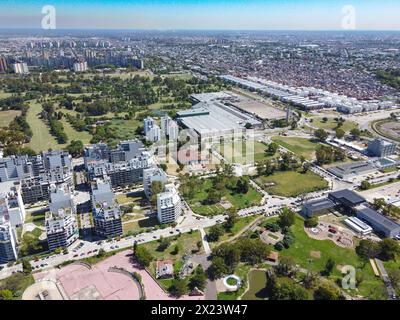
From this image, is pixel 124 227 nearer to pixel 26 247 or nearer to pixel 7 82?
pixel 26 247

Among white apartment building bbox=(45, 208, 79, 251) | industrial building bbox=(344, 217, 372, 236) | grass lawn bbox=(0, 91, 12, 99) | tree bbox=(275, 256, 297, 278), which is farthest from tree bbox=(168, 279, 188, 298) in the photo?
grass lawn bbox=(0, 91, 12, 99)

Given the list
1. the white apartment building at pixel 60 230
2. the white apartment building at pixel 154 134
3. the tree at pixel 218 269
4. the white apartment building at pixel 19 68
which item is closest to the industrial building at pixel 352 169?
the tree at pixel 218 269

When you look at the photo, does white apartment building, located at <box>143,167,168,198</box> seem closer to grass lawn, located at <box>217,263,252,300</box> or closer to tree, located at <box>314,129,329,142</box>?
grass lawn, located at <box>217,263,252,300</box>

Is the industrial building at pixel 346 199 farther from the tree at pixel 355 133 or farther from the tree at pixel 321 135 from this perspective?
the tree at pixel 355 133

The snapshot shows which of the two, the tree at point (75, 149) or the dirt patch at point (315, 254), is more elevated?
the tree at point (75, 149)

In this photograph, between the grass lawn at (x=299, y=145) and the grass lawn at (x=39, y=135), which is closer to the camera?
the grass lawn at (x=299, y=145)

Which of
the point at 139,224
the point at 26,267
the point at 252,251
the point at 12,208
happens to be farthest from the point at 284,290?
the point at 12,208
